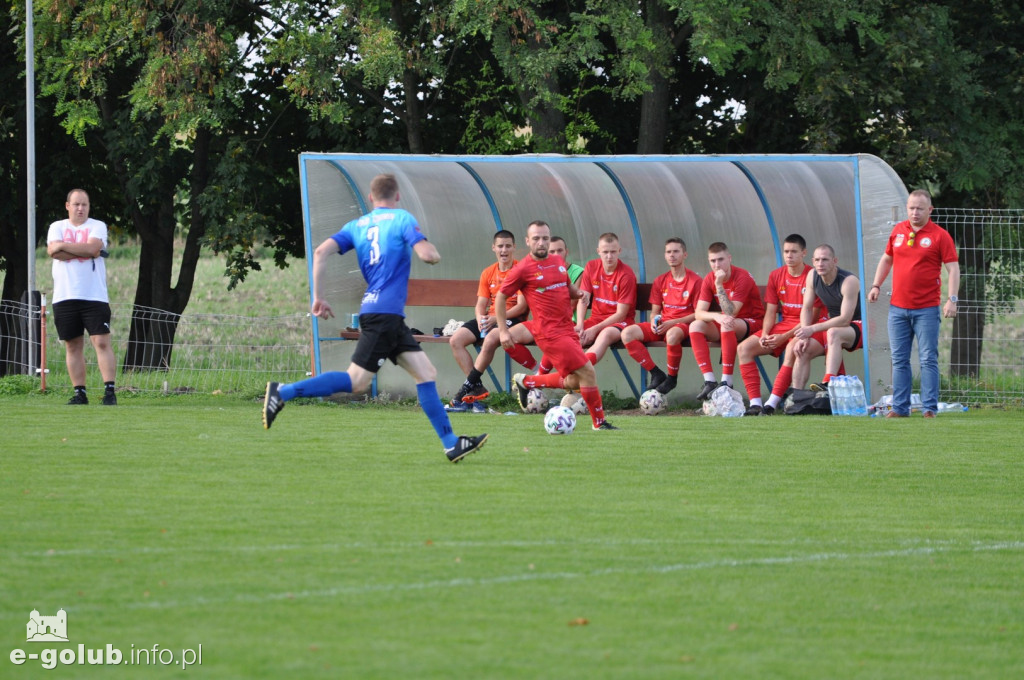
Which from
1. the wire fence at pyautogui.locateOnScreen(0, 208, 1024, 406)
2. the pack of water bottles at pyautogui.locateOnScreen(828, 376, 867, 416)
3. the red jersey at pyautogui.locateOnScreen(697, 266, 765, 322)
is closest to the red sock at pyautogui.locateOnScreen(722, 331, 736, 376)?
the red jersey at pyautogui.locateOnScreen(697, 266, 765, 322)

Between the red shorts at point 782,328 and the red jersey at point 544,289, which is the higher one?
the red jersey at point 544,289

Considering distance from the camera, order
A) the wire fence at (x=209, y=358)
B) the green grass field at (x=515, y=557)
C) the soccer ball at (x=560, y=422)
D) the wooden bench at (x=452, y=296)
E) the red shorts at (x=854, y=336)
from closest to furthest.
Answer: the green grass field at (x=515, y=557) < the soccer ball at (x=560, y=422) < the red shorts at (x=854, y=336) < the wire fence at (x=209, y=358) < the wooden bench at (x=452, y=296)

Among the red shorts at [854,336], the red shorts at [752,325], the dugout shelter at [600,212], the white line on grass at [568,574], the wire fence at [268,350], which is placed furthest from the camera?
the dugout shelter at [600,212]

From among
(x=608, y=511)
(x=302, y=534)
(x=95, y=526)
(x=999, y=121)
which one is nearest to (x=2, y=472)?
(x=95, y=526)

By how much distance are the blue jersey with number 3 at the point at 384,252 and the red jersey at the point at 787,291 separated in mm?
5700

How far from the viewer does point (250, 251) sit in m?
18.3

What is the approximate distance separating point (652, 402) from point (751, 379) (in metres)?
1.00

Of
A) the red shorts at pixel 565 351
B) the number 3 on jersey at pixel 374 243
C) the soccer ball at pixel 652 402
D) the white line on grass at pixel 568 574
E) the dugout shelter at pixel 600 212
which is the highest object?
the dugout shelter at pixel 600 212

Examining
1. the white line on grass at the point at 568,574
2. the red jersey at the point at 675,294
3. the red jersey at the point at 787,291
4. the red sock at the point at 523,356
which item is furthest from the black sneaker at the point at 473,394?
the white line on grass at the point at 568,574

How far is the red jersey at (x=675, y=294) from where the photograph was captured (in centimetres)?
1378

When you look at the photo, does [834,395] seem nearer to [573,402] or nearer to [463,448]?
[573,402]

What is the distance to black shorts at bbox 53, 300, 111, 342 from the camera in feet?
39.9

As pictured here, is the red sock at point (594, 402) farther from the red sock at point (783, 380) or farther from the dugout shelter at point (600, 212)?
the dugout shelter at point (600, 212)

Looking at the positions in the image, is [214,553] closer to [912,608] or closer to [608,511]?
[608,511]
